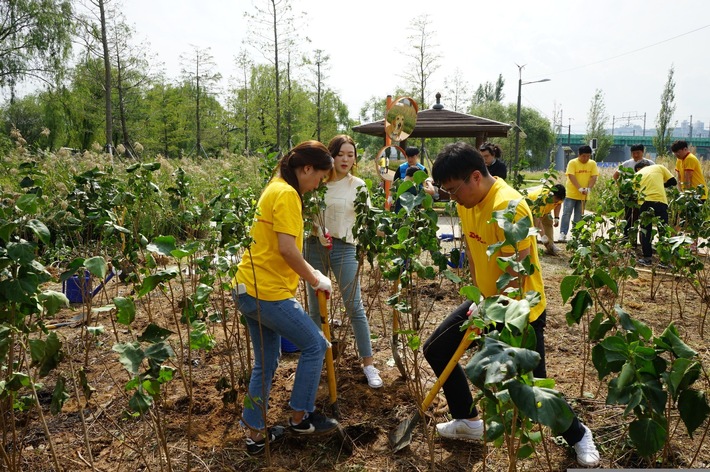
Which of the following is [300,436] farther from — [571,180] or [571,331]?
[571,180]

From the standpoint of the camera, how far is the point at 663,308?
15.3 ft

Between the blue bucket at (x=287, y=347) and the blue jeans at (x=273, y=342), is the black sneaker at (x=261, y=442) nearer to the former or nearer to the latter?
the blue jeans at (x=273, y=342)

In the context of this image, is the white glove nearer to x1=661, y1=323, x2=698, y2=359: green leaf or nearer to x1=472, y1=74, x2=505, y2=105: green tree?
x1=661, y1=323, x2=698, y2=359: green leaf

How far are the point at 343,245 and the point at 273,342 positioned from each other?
90 centimetres

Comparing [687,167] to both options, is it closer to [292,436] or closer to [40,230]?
[292,436]

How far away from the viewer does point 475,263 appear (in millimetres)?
2312

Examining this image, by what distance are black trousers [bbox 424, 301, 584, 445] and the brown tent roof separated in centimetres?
892

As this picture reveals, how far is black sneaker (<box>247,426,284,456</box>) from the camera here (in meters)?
2.33

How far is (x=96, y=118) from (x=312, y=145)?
22.5 metres

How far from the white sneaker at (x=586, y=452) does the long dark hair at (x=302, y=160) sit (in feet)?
5.37

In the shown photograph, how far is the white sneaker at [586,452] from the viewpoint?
2201 mm

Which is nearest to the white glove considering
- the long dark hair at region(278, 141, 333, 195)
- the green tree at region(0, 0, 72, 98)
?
the long dark hair at region(278, 141, 333, 195)

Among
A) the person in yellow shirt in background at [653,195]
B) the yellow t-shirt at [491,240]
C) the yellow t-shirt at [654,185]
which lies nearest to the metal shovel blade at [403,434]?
the yellow t-shirt at [491,240]

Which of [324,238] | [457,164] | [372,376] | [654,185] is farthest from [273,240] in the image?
[654,185]
